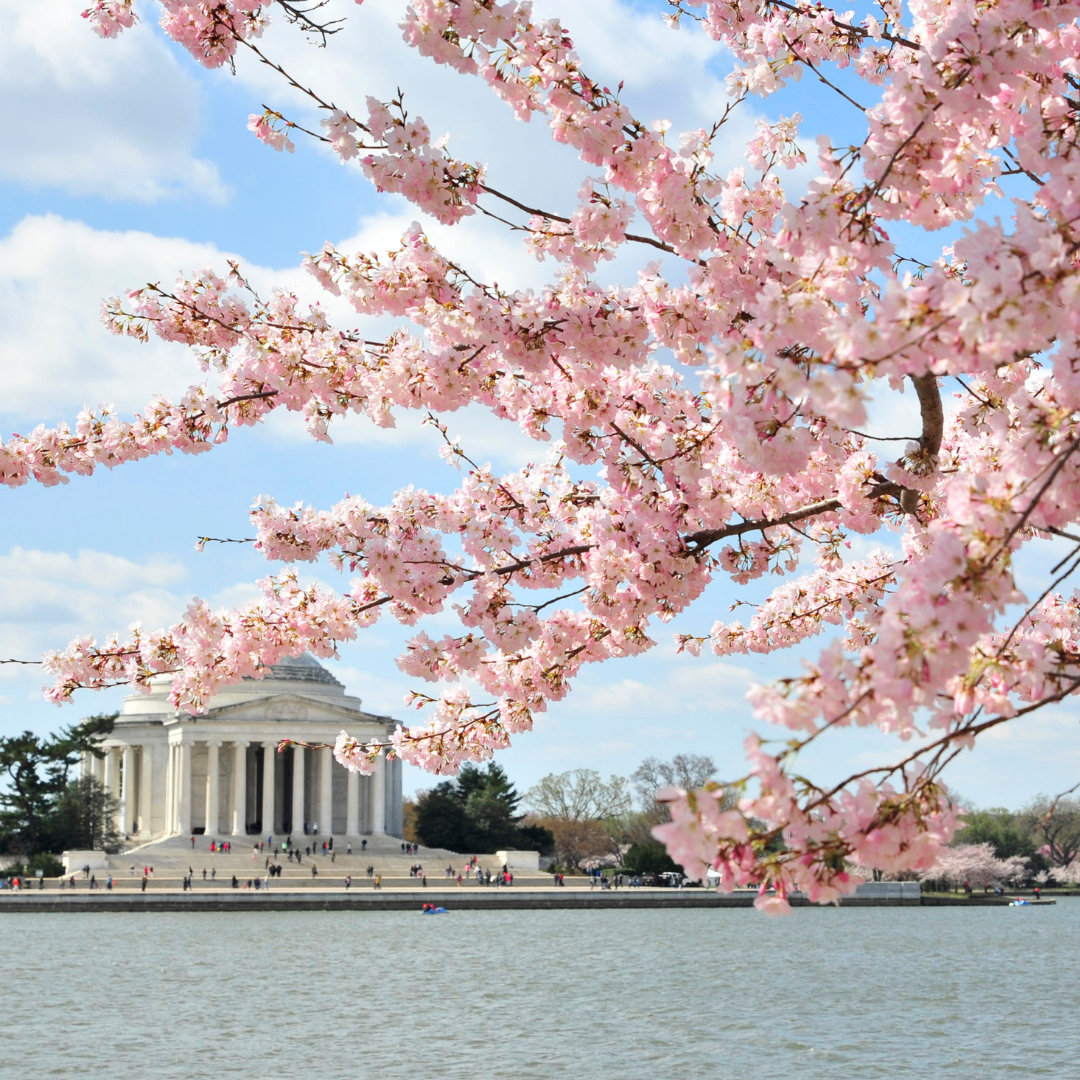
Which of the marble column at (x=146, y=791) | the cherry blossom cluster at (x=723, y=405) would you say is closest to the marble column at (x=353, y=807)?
the marble column at (x=146, y=791)

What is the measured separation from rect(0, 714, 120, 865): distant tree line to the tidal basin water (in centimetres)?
3596

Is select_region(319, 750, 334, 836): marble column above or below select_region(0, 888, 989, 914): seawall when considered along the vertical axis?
above

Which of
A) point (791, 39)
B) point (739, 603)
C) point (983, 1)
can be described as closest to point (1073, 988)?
point (739, 603)

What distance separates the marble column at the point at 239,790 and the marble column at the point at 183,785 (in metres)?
3.16

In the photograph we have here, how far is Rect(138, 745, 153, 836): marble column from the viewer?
10925cm

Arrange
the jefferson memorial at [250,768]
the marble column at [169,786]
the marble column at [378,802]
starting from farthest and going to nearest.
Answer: the marble column at [169,786] < the marble column at [378,802] < the jefferson memorial at [250,768]

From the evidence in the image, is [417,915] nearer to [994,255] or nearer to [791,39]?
[791,39]

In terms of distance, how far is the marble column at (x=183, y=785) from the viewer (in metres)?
105

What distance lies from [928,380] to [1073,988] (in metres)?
31.1

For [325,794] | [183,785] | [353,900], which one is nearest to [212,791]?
[183,785]

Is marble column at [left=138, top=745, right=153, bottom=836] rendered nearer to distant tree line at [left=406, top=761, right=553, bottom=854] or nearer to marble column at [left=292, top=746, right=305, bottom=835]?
marble column at [left=292, top=746, right=305, bottom=835]

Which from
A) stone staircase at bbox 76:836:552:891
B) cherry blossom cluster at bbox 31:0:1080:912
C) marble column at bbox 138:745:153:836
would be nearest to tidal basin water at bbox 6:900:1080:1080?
cherry blossom cluster at bbox 31:0:1080:912

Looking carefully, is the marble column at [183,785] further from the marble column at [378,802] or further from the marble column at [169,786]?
the marble column at [378,802]

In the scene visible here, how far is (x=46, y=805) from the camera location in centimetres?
8950
